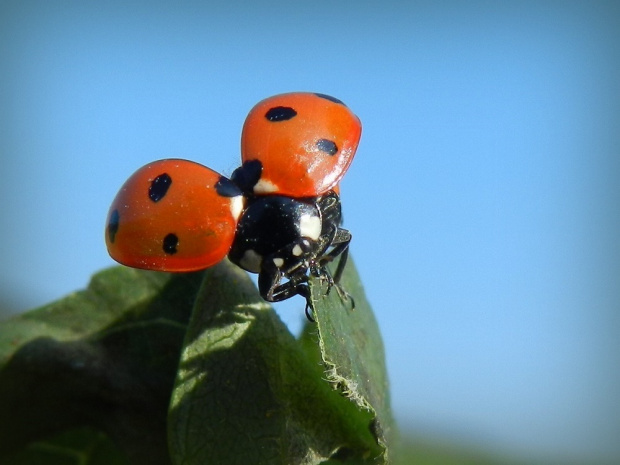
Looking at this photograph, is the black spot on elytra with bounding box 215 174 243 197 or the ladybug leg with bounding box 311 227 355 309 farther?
the black spot on elytra with bounding box 215 174 243 197

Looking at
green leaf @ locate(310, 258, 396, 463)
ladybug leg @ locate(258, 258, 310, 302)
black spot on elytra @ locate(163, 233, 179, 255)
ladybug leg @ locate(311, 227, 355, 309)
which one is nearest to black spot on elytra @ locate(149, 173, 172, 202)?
black spot on elytra @ locate(163, 233, 179, 255)

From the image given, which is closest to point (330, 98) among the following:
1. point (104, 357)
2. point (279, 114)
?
point (279, 114)

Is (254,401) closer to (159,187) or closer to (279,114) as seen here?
(159,187)

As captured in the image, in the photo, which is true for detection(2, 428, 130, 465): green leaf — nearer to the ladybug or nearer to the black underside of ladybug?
the ladybug

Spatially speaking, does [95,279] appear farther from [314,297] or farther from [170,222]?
[314,297]

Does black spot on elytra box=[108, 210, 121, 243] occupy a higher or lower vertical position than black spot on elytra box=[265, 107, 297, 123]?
lower

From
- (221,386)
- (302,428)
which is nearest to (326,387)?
(302,428)

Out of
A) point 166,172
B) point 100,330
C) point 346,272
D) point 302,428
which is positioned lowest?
point 302,428
